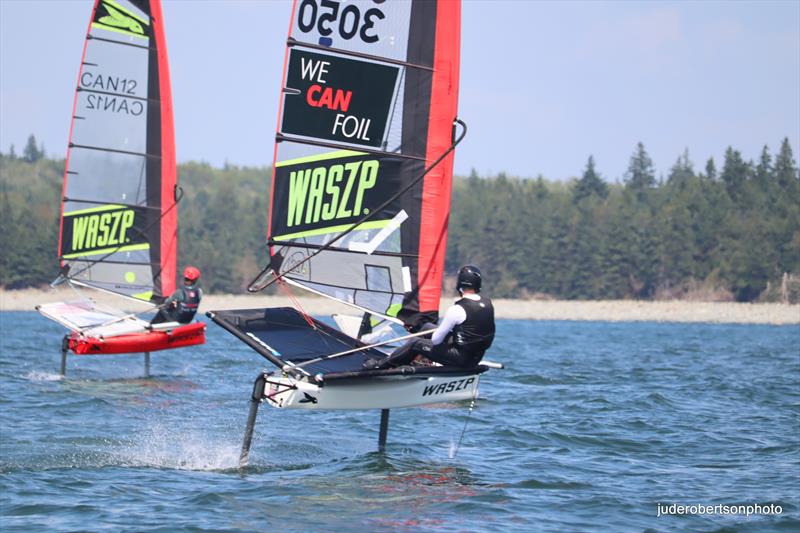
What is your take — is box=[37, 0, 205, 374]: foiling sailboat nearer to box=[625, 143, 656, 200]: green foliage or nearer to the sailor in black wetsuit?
the sailor in black wetsuit

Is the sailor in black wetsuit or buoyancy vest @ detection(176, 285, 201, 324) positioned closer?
the sailor in black wetsuit

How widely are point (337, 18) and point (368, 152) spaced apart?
1728 millimetres

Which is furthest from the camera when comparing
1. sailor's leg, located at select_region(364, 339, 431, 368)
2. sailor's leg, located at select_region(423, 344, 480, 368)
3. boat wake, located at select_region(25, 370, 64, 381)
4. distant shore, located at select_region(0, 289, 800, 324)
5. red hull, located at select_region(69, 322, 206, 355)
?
distant shore, located at select_region(0, 289, 800, 324)

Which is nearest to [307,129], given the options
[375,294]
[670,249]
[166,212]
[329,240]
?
[329,240]

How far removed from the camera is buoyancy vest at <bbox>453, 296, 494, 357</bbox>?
11516 millimetres

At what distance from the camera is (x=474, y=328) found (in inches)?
455

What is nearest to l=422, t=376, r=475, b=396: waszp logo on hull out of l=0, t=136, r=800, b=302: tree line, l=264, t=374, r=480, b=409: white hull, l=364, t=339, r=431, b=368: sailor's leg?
l=264, t=374, r=480, b=409: white hull

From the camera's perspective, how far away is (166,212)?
2422 cm

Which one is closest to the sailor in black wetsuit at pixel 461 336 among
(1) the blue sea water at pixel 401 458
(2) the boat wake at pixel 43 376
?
(1) the blue sea water at pixel 401 458

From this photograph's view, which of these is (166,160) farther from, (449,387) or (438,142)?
(449,387)

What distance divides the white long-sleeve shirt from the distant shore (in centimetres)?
6109

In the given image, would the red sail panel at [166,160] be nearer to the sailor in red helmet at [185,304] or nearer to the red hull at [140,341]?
the sailor in red helmet at [185,304]

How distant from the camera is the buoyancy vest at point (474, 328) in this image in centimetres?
1152

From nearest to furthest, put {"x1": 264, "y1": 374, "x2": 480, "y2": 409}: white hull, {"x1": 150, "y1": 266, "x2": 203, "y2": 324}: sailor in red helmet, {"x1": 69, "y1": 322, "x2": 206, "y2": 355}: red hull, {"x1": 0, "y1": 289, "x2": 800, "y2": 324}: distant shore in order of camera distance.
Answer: {"x1": 264, "y1": 374, "x2": 480, "y2": 409}: white hull → {"x1": 69, "y1": 322, "x2": 206, "y2": 355}: red hull → {"x1": 150, "y1": 266, "x2": 203, "y2": 324}: sailor in red helmet → {"x1": 0, "y1": 289, "x2": 800, "y2": 324}: distant shore
